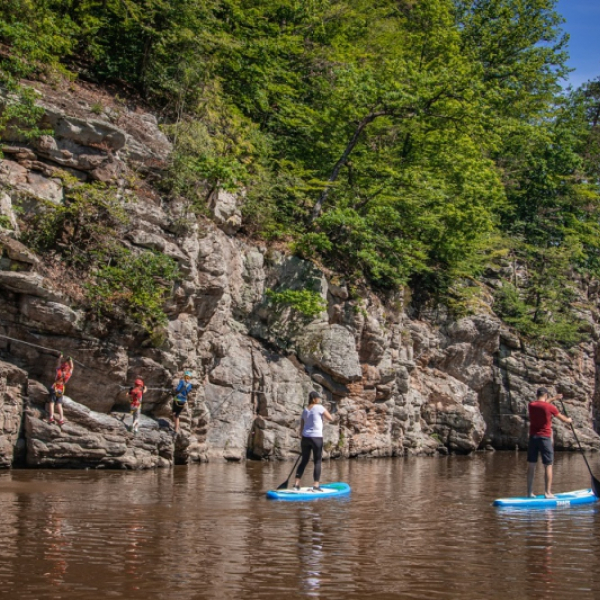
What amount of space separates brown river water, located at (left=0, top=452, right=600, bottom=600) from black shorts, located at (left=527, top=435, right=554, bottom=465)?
91 cm

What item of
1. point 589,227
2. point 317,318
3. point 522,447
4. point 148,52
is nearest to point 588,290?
point 589,227

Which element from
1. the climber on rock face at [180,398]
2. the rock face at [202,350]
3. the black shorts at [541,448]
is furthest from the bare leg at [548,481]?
the climber on rock face at [180,398]

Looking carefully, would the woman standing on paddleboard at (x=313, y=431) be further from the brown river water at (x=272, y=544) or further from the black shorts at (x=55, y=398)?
the black shorts at (x=55, y=398)

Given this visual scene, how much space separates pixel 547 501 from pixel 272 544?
5.40 m

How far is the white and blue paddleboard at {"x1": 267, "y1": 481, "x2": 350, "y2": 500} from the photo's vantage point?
1181cm

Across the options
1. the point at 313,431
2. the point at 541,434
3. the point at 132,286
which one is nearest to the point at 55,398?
the point at 132,286

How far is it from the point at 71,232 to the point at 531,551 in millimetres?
12925

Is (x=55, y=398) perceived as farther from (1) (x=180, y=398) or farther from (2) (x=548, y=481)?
(2) (x=548, y=481)

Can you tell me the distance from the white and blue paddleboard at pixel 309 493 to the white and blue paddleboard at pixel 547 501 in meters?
2.61

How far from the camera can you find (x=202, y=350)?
784 inches

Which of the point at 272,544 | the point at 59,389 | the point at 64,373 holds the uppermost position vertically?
the point at 64,373

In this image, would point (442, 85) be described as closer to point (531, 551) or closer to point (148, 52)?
point (148, 52)

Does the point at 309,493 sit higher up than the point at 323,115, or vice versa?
the point at 323,115

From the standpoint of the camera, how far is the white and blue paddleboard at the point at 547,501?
11.4 m
